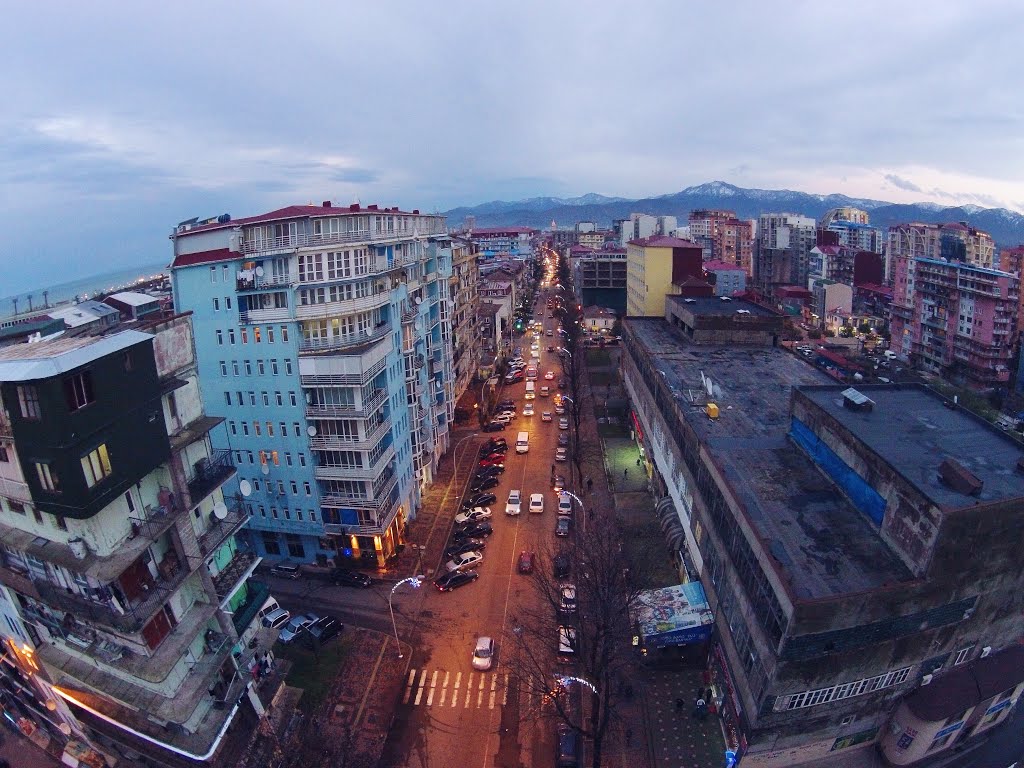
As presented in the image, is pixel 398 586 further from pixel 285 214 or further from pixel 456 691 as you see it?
pixel 285 214

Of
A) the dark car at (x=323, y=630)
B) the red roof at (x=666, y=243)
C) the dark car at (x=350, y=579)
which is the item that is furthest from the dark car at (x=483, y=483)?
the red roof at (x=666, y=243)

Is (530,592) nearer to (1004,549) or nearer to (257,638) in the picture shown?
(257,638)

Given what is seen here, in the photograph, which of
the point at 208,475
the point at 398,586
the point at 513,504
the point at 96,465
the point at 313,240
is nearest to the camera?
the point at 96,465

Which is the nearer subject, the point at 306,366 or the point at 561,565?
the point at 306,366

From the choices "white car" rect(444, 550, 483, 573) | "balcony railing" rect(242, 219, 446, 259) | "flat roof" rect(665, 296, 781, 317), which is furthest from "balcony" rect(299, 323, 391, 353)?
"flat roof" rect(665, 296, 781, 317)

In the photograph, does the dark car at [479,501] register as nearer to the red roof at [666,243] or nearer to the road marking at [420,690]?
the road marking at [420,690]

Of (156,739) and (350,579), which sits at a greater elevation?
(156,739)

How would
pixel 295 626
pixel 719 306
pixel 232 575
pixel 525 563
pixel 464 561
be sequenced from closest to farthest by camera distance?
1. pixel 232 575
2. pixel 295 626
3. pixel 525 563
4. pixel 464 561
5. pixel 719 306

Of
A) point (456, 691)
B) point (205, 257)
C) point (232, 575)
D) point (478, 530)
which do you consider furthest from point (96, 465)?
point (478, 530)
